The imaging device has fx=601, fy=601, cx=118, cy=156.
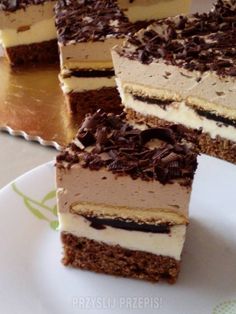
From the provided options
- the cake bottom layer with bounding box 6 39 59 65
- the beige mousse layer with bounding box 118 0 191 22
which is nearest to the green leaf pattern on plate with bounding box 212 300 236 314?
the cake bottom layer with bounding box 6 39 59 65

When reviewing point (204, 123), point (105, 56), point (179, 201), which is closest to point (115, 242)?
point (179, 201)

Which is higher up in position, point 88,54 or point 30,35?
point 88,54

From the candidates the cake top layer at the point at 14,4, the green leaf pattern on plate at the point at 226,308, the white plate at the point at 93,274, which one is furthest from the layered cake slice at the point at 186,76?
the green leaf pattern on plate at the point at 226,308

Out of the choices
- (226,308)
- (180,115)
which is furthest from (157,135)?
(180,115)

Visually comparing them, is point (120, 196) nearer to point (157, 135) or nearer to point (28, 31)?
point (157, 135)

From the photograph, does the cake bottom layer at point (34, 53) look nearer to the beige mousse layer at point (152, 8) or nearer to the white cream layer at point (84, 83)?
the beige mousse layer at point (152, 8)

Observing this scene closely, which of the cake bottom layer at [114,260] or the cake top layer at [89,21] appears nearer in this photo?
the cake bottom layer at [114,260]

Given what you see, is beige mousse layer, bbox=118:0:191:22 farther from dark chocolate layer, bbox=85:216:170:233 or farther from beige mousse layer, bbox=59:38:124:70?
dark chocolate layer, bbox=85:216:170:233
